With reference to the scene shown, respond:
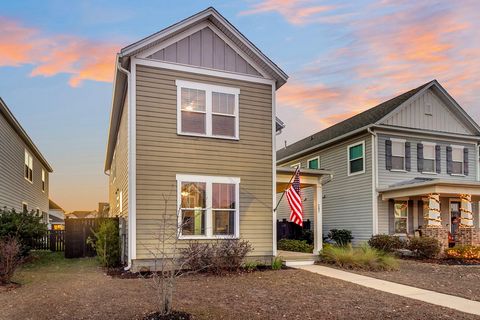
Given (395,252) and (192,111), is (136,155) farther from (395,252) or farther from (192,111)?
(395,252)

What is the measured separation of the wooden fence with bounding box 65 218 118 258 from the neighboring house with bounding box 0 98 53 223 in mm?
2002

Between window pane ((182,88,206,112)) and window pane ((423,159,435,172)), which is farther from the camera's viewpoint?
window pane ((423,159,435,172))

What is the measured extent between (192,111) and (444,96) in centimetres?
1394

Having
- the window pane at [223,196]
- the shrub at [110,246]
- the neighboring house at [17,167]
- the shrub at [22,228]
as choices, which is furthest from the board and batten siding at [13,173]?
the window pane at [223,196]

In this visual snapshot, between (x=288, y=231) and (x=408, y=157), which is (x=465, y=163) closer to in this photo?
(x=408, y=157)

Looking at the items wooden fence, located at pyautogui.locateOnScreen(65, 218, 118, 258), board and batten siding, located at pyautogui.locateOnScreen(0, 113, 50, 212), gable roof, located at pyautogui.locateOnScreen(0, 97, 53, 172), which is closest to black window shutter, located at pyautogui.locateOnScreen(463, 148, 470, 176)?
wooden fence, located at pyautogui.locateOnScreen(65, 218, 118, 258)

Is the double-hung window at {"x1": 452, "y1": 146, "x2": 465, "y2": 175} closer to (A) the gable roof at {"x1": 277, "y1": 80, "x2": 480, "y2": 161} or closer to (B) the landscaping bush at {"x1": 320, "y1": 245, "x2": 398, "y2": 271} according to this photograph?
(A) the gable roof at {"x1": 277, "y1": 80, "x2": 480, "y2": 161}

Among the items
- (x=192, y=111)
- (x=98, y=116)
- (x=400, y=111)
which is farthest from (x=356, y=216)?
(x=98, y=116)

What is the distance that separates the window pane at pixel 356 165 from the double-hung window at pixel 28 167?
57.4ft

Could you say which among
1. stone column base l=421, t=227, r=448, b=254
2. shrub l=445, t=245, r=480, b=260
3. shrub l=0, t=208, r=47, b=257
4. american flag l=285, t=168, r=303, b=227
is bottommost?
shrub l=445, t=245, r=480, b=260

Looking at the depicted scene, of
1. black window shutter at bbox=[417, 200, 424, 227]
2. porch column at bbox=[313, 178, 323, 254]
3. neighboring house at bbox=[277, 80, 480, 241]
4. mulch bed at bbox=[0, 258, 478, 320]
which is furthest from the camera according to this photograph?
black window shutter at bbox=[417, 200, 424, 227]

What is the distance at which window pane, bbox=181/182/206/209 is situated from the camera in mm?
12734

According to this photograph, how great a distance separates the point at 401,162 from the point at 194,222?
37.9 ft

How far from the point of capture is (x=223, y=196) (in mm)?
13250
